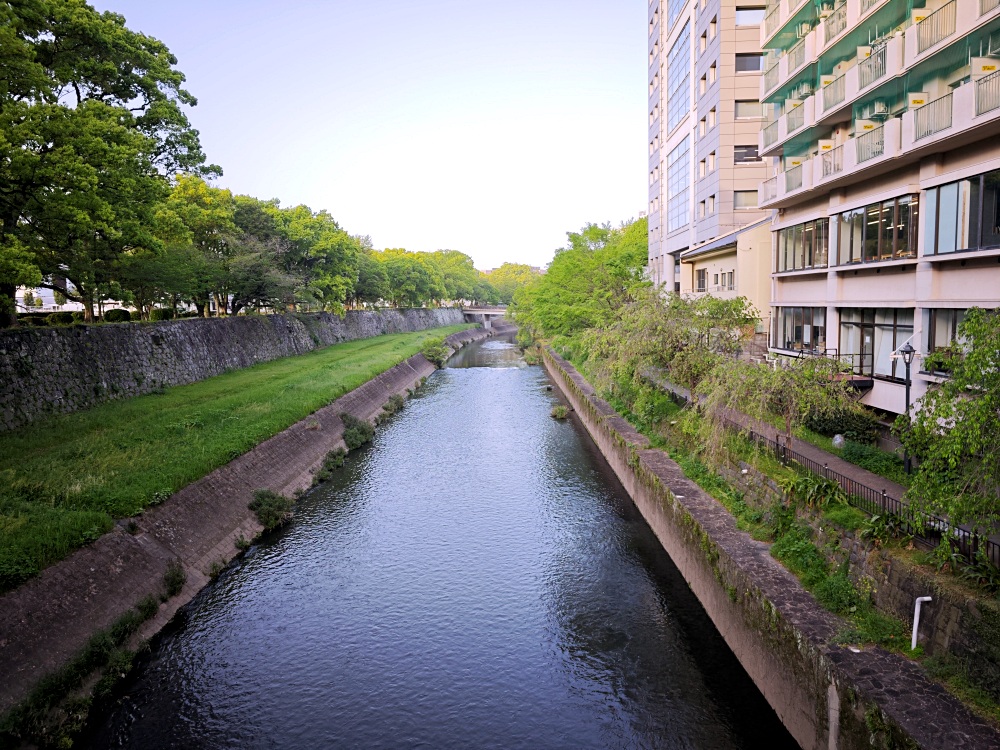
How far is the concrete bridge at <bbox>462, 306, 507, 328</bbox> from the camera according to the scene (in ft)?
418

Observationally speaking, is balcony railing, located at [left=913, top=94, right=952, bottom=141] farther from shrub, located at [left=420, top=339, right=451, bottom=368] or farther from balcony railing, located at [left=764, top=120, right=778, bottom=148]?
shrub, located at [left=420, top=339, right=451, bottom=368]

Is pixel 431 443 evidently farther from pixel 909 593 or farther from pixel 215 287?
pixel 909 593

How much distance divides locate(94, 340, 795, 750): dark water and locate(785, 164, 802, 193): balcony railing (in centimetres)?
1347

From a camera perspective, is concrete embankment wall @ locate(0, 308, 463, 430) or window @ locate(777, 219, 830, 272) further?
window @ locate(777, 219, 830, 272)

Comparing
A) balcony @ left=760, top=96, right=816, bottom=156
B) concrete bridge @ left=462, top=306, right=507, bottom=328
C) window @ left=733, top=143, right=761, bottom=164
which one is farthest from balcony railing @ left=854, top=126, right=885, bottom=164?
concrete bridge @ left=462, top=306, right=507, bottom=328

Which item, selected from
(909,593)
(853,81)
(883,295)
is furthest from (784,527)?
(853,81)

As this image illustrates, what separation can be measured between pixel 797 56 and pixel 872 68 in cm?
588

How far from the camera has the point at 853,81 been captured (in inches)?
846

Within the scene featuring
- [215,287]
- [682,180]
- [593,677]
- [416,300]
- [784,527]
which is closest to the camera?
[593,677]

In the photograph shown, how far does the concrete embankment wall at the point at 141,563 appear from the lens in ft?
38.8

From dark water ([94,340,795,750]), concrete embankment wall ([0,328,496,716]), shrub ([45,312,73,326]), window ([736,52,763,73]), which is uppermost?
window ([736,52,763,73])

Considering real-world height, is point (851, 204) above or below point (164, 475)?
above

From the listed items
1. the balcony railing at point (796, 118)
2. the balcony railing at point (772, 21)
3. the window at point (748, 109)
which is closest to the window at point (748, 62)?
the window at point (748, 109)

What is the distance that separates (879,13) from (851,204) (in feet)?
18.5
